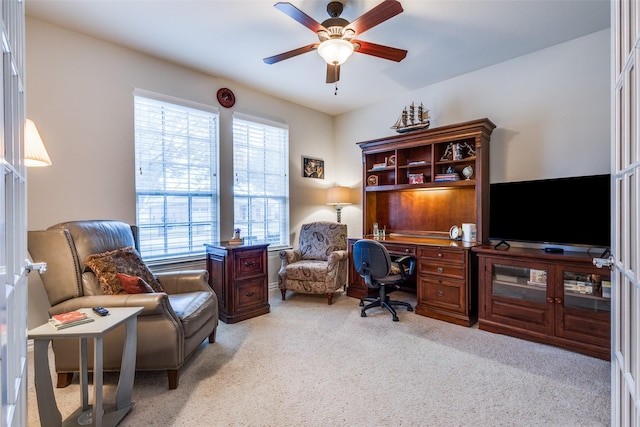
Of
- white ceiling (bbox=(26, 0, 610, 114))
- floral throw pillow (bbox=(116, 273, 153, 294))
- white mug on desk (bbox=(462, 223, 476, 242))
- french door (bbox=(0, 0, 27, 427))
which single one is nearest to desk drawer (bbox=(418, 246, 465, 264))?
white mug on desk (bbox=(462, 223, 476, 242))

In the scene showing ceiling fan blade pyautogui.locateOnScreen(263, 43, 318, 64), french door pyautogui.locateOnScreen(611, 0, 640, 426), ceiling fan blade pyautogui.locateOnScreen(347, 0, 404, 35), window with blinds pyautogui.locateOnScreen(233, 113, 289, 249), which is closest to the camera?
french door pyautogui.locateOnScreen(611, 0, 640, 426)

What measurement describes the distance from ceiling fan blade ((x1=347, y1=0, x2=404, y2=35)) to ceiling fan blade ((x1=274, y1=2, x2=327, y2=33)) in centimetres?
24

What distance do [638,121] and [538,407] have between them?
5.78ft

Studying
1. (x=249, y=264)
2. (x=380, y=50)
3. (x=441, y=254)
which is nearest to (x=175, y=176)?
(x=249, y=264)

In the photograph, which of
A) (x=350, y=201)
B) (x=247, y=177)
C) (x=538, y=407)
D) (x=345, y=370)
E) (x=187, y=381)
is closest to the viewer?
(x=538, y=407)

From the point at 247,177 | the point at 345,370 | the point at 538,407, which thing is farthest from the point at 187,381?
the point at 247,177

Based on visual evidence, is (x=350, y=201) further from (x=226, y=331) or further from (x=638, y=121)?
(x=638, y=121)

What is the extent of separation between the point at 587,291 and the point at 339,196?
3.01 meters

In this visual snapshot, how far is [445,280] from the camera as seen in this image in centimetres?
323

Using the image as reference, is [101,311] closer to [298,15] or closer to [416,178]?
[298,15]

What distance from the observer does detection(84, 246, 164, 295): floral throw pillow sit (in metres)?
2.15

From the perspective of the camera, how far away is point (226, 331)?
299 centimetres

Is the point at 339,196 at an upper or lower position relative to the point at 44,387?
upper

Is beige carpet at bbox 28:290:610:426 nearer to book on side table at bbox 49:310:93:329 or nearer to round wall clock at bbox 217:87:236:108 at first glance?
book on side table at bbox 49:310:93:329
